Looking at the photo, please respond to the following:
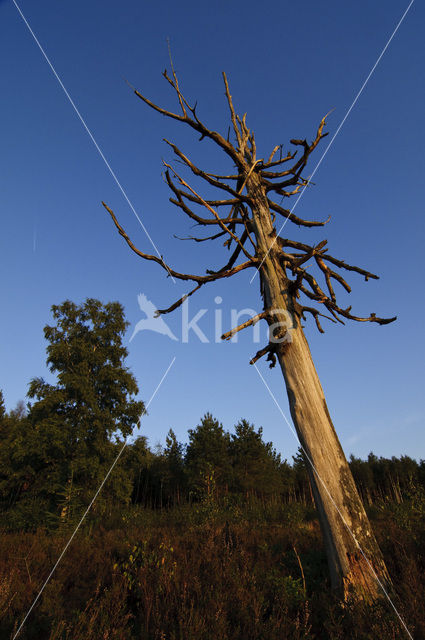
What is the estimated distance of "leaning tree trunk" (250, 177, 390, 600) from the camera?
2592 millimetres

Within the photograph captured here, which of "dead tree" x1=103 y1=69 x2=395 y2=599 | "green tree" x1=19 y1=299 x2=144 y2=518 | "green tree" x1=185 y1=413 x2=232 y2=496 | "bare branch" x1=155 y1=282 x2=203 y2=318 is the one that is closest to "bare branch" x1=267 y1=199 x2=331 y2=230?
"dead tree" x1=103 y1=69 x2=395 y2=599

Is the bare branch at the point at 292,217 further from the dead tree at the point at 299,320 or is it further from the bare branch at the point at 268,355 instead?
the bare branch at the point at 268,355

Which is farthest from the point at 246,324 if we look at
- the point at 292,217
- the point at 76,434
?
the point at 76,434

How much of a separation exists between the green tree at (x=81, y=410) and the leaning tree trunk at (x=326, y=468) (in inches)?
495

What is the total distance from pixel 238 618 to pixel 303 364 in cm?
238

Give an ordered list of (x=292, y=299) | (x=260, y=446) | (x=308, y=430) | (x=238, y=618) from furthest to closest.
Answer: (x=260, y=446) < (x=292, y=299) < (x=308, y=430) < (x=238, y=618)

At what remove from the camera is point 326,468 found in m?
2.91

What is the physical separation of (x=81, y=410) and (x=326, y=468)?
1528 cm

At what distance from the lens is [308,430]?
10.1ft

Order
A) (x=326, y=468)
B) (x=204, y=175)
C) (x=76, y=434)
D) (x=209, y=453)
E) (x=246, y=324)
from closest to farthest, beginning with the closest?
(x=326, y=468) < (x=246, y=324) < (x=204, y=175) < (x=76, y=434) < (x=209, y=453)

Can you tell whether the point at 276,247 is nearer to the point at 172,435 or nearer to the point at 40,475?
the point at 40,475

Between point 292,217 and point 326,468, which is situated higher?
Answer: point 292,217

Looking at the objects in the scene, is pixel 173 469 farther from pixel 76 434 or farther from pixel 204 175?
pixel 204 175

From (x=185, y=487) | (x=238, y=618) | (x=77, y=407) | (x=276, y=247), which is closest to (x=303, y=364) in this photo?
(x=276, y=247)
